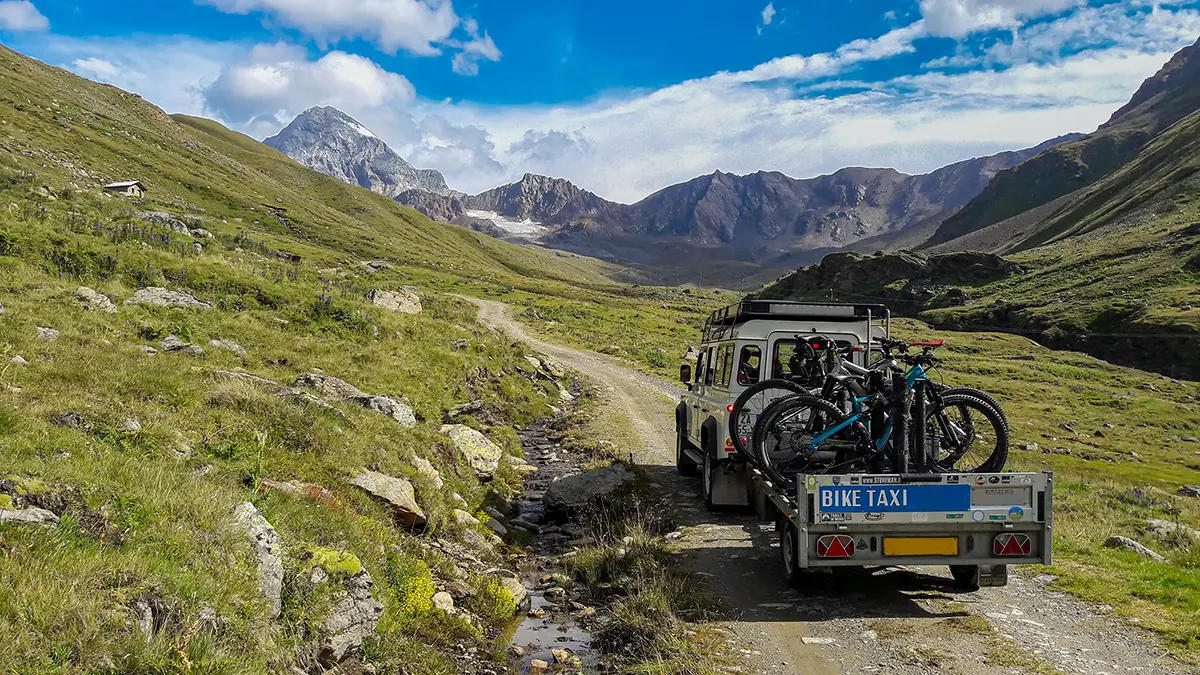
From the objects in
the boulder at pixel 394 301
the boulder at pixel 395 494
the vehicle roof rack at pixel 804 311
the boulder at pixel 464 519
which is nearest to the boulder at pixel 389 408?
the boulder at pixel 464 519

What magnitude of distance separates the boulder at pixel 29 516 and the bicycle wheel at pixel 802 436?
24.0ft

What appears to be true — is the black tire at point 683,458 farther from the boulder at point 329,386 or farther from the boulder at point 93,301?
the boulder at point 93,301

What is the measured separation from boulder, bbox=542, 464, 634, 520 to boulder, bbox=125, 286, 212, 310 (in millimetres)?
11193

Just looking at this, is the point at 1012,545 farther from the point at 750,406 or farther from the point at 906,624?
the point at 750,406

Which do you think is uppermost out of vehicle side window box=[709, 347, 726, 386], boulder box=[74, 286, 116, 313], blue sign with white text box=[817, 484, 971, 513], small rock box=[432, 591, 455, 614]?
boulder box=[74, 286, 116, 313]

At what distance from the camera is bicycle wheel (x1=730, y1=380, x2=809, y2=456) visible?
9.77 metres

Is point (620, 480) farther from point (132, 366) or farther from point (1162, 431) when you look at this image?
point (1162, 431)

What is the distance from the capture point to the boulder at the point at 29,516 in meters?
4.86

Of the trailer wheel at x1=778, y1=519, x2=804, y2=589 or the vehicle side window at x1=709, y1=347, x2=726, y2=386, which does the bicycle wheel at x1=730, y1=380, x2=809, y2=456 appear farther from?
the vehicle side window at x1=709, y1=347, x2=726, y2=386

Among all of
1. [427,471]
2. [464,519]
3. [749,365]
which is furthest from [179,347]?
[749,365]

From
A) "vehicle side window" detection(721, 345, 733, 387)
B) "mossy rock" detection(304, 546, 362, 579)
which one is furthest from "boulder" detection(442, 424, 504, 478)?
"mossy rock" detection(304, 546, 362, 579)

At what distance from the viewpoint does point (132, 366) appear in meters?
10.9

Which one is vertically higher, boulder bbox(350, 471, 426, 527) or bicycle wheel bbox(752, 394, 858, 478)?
bicycle wheel bbox(752, 394, 858, 478)

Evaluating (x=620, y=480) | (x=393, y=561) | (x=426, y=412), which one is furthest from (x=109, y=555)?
(x=426, y=412)
